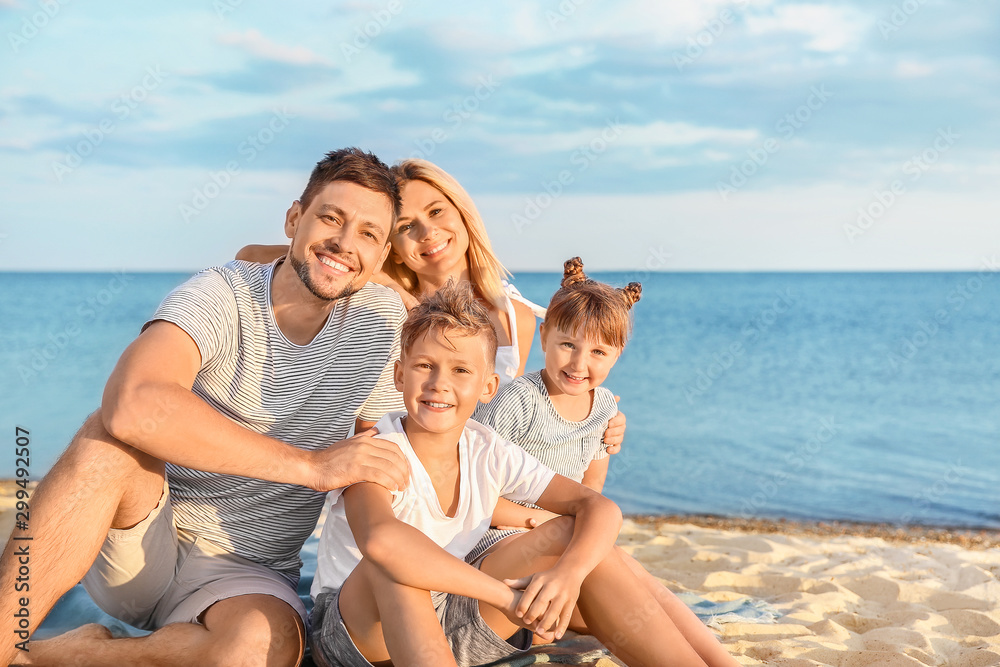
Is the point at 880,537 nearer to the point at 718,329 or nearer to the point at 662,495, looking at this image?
the point at 662,495

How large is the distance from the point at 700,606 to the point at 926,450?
25.5 ft

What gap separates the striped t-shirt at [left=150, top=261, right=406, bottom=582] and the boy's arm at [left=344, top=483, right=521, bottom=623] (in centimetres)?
66

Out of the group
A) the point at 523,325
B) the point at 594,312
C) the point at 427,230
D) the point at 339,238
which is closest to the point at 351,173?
the point at 339,238

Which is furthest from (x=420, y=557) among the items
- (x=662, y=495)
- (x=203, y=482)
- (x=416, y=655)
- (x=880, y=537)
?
(x=662, y=495)

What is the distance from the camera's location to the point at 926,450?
9961 mm

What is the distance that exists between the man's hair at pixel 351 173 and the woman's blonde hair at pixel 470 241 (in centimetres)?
70

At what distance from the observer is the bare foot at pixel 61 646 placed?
7.98 ft

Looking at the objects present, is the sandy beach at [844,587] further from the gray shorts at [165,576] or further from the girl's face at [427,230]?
the girl's face at [427,230]

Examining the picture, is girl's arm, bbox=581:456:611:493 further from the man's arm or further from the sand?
the man's arm

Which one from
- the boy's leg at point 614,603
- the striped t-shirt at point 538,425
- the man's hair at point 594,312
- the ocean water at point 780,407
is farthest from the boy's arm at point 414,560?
the ocean water at point 780,407

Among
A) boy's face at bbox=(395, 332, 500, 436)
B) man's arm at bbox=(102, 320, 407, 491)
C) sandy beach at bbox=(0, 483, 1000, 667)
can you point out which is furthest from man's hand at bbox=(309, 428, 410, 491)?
sandy beach at bbox=(0, 483, 1000, 667)

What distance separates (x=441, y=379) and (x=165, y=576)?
3.98ft

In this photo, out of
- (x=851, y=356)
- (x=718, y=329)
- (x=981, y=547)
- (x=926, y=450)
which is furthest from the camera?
(x=718, y=329)

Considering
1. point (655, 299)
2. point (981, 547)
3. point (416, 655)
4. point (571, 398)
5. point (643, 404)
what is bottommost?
point (416, 655)
